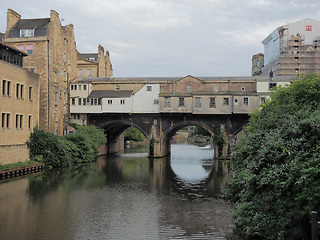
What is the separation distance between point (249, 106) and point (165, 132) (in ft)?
40.0

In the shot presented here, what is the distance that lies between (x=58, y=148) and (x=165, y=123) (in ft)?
57.5

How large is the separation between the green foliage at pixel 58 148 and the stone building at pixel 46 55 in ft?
17.2

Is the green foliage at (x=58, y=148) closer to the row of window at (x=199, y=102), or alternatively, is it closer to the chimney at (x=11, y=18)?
the row of window at (x=199, y=102)

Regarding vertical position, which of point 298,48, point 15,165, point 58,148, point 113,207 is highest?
point 298,48

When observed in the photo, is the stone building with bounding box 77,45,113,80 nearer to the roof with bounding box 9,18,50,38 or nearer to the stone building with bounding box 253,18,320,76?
the roof with bounding box 9,18,50,38

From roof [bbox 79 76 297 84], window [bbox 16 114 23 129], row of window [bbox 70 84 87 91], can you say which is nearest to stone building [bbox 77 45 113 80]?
roof [bbox 79 76 297 84]

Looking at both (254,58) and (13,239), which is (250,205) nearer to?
(13,239)

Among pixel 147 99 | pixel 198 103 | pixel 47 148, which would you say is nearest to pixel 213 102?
pixel 198 103

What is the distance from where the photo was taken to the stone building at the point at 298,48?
232 ft

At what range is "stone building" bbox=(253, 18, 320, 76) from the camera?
232ft

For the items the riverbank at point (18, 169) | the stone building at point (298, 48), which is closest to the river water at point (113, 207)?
the riverbank at point (18, 169)

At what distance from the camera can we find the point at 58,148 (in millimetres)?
37688

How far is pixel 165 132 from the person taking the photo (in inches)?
1993

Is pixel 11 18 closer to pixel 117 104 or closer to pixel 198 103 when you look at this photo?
pixel 117 104
